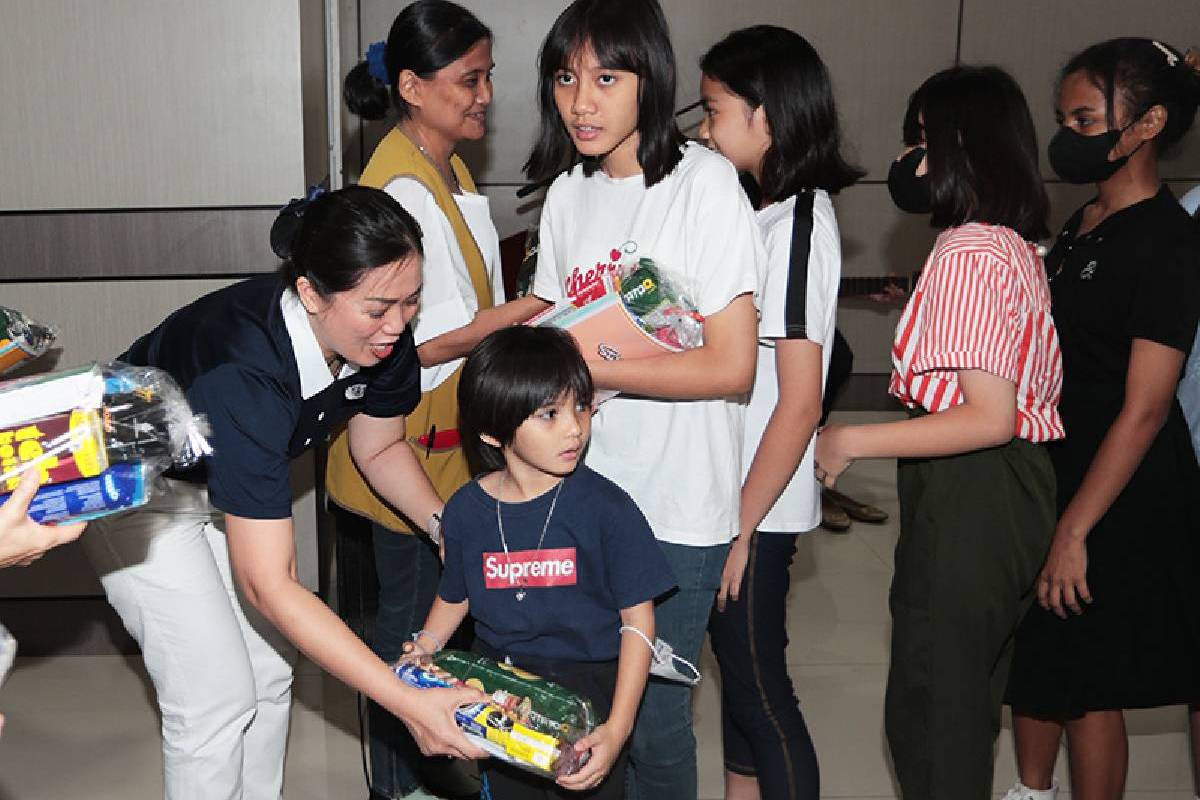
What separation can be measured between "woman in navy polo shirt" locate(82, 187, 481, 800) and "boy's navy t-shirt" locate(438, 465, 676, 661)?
192 millimetres

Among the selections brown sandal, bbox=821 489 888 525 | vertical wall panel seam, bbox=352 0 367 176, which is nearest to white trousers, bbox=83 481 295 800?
brown sandal, bbox=821 489 888 525

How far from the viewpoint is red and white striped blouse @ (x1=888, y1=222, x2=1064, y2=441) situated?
1.85 metres

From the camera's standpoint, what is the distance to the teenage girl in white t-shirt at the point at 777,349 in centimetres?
201

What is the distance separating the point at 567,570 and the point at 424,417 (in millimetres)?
670

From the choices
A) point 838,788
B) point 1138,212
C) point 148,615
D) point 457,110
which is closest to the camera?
point 148,615

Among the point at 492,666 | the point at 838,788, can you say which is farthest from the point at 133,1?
the point at 838,788

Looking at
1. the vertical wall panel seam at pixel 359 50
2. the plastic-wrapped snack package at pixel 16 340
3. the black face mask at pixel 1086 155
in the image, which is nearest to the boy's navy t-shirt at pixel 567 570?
the black face mask at pixel 1086 155

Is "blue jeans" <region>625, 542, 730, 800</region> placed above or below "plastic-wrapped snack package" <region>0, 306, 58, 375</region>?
below

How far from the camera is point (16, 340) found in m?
2.44

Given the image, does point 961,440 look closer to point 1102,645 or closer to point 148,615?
point 1102,645

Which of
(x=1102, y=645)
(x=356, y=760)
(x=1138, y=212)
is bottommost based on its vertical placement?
(x=356, y=760)

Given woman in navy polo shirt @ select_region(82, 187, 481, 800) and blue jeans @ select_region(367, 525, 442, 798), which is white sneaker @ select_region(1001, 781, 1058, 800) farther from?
woman in navy polo shirt @ select_region(82, 187, 481, 800)

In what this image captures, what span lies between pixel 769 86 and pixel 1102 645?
3.90ft

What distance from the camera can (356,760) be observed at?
290 centimetres
